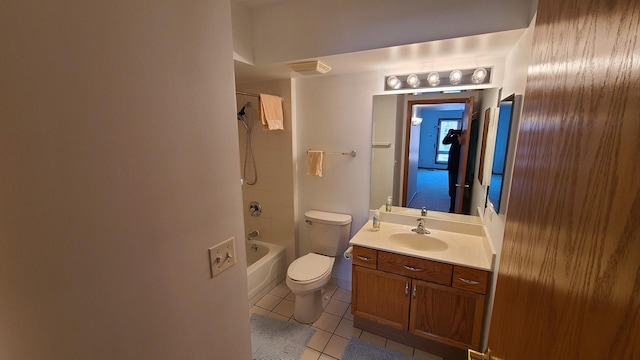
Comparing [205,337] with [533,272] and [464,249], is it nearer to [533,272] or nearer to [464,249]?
[533,272]

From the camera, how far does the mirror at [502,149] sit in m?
1.27

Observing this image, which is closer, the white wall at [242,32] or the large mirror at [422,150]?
the white wall at [242,32]

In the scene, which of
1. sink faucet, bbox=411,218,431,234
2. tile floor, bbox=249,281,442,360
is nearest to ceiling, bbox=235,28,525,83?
sink faucet, bbox=411,218,431,234

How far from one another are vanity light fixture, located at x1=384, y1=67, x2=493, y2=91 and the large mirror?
82 mm

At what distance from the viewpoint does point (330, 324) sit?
2.18 metres

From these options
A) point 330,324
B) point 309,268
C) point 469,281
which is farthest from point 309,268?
point 469,281

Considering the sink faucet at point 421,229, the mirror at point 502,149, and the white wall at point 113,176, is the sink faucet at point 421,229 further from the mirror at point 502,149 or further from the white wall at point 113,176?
the white wall at point 113,176

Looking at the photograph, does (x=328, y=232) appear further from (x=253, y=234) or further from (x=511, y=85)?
(x=511, y=85)

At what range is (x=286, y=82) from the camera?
249 cm

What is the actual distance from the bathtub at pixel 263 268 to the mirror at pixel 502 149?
2.10 m

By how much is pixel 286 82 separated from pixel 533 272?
2.41m

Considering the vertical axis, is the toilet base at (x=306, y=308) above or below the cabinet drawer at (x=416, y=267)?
below

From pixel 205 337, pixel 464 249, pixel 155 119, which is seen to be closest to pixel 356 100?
pixel 464 249

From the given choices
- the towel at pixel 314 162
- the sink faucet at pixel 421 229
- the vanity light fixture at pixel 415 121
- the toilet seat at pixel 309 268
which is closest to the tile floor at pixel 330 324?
the toilet seat at pixel 309 268
